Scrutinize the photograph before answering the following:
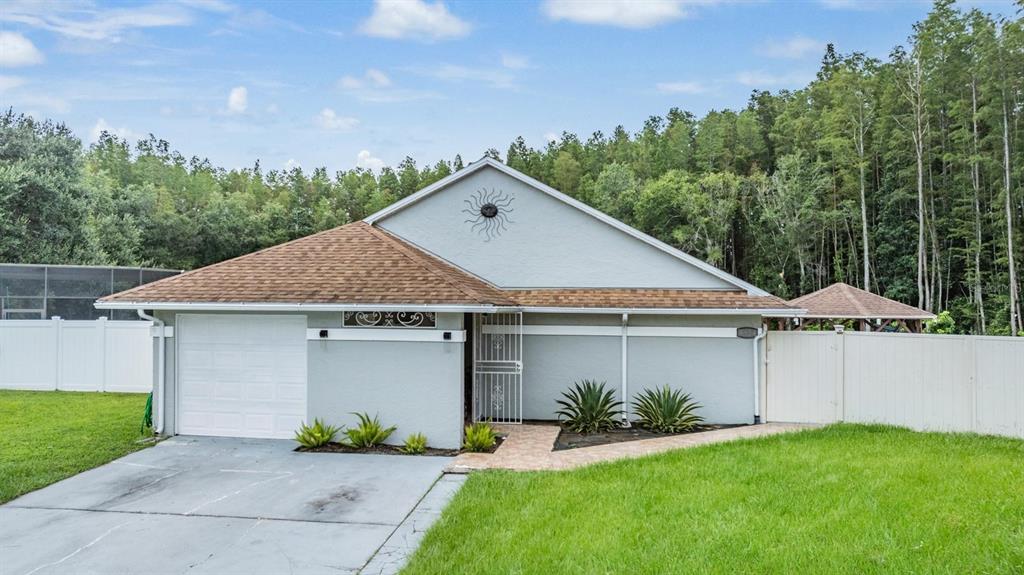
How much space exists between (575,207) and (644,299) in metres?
2.28

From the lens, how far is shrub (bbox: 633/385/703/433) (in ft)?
35.9

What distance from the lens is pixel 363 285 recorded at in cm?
989

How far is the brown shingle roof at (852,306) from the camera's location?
18.2 metres

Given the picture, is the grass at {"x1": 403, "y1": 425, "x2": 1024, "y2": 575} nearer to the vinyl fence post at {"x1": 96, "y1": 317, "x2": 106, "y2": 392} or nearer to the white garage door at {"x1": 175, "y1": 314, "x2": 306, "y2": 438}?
the white garage door at {"x1": 175, "y1": 314, "x2": 306, "y2": 438}

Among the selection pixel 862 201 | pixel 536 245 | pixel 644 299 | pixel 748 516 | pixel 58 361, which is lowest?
pixel 748 516

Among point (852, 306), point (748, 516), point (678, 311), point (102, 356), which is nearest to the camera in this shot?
point (748, 516)

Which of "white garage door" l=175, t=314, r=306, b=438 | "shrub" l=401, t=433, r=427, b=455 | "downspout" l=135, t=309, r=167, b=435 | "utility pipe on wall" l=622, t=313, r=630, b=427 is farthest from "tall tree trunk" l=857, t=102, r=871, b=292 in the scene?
"downspout" l=135, t=309, r=167, b=435

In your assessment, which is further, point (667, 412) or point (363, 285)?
point (667, 412)

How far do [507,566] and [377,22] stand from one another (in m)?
15.5

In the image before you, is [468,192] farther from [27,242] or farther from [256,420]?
[27,242]

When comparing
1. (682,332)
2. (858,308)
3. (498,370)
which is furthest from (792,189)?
(498,370)

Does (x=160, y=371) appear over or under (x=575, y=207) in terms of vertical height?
under

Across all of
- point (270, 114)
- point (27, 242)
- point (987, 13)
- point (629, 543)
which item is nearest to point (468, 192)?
point (629, 543)

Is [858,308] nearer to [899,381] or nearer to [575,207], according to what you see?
[899,381]
